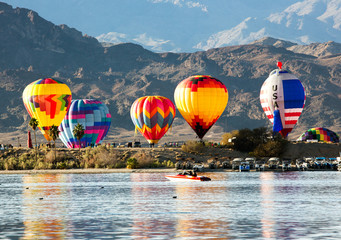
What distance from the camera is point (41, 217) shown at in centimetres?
4519

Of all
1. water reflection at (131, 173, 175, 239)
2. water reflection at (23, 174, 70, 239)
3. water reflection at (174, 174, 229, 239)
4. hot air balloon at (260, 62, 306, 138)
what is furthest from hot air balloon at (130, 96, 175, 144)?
water reflection at (131, 173, 175, 239)

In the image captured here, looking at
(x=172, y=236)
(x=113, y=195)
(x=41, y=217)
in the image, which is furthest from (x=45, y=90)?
(x=172, y=236)

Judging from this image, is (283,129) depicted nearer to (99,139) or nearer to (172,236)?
(99,139)

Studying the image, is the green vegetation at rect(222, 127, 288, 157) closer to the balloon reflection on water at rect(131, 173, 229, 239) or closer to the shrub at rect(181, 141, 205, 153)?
the shrub at rect(181, 141, 205, 153)

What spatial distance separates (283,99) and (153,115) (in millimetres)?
20680

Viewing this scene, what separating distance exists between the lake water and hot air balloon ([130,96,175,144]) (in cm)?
3875

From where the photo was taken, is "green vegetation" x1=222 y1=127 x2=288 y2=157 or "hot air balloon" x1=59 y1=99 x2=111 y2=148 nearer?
"green vegetation" x1=222 y1=127 x2=288 y2=157

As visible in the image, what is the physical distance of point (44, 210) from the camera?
163 ft

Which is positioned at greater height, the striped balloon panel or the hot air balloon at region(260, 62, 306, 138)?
the hot air balloon at region(260, 62, 306, 138)

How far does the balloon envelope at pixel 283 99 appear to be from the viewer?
374ft

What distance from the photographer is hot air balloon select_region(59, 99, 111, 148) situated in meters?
119

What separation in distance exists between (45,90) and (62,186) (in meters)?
42.9

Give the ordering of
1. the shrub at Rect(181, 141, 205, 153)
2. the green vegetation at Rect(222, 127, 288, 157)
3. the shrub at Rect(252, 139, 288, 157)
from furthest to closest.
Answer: the shrub at Rect(181, 141, 205, 153) < the green vegetation at Rect(222, 127, 288, 157) < the shrub at Rect(252, 139, 288, 157)

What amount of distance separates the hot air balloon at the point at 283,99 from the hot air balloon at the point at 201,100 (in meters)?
8.42
